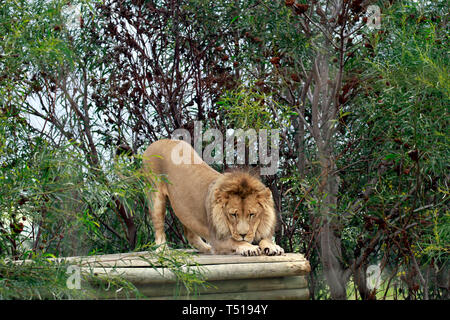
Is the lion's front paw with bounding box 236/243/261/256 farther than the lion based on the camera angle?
No

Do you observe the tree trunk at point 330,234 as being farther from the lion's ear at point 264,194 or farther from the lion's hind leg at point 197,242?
the lion's hind leg at point 197,242

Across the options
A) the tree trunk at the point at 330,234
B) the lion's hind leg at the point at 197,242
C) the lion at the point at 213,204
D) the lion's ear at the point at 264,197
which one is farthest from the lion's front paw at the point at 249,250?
the tree trunk at the point at 330,234

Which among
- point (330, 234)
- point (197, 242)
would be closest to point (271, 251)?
point (197, 242)

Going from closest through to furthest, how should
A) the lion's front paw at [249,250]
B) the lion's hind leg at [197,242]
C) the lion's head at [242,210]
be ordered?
the lion's front paw at [249,250] < the lion's head at [242,210] < the lion's hind leg at [197,242]

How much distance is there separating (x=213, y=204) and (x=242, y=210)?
8.5 inches

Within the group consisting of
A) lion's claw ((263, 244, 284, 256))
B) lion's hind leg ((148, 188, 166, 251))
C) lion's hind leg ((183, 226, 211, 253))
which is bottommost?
lion's claw ((263, 244, 284, 256))

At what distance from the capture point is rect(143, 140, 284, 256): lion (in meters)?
3.77

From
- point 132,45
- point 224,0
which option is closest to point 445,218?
point 224,0

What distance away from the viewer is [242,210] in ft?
12.4

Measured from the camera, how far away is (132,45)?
17.3ft

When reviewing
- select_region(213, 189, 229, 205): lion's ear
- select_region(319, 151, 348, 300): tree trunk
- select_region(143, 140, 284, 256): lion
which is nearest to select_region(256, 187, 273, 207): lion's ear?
select_region(143, 140, 284, 256): lion

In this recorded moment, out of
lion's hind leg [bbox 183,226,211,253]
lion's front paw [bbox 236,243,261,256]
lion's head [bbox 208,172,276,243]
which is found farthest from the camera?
lion's hind leg [bbox 183,226,211,253]

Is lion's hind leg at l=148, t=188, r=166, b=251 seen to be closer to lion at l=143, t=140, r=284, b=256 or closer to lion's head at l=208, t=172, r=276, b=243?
lion at l=143, t=140, r=284, b=256

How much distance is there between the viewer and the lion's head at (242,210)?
3.77 meters
